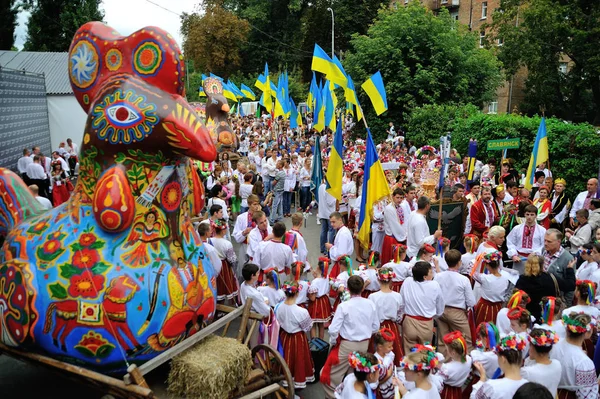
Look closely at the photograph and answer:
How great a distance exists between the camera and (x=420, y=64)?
2419 cm

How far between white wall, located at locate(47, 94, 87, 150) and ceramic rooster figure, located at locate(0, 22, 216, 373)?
18.8 meters

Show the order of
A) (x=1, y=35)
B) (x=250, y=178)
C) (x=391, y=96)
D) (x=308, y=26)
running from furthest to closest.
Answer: (x=308, y=26) → (x=391, y=96) → (x=1, y=35) → (x=250, y=178)

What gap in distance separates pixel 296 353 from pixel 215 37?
141 ft

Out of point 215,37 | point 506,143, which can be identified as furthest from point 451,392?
point 215,37

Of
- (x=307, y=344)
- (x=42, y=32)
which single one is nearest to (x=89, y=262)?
(x=307, y=344)

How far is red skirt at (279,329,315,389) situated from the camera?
6.35m

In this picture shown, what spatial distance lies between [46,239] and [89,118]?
135 centimetres

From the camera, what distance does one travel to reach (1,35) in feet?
72.1

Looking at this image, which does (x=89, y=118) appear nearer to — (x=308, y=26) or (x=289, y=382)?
(x=289, y=382)

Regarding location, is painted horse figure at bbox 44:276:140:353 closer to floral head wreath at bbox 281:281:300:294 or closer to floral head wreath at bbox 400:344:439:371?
floral head wreath at bbox 281:281:300:294

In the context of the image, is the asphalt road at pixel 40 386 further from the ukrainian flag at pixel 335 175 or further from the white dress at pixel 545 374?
the ukrainian flag at pixel 335 175

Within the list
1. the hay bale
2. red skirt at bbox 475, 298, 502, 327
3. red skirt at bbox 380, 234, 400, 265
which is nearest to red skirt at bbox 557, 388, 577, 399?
red skirt at bbox 475, 298, 502, 327

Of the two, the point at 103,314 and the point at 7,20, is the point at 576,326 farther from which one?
the point at 7,20

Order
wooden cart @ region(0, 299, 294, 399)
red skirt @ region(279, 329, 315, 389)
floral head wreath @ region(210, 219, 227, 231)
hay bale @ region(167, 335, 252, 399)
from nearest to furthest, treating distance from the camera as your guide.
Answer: wooden cart @ region(0, 299, 294, 399), hay bale @ region(167, 335, 252, 399), red skirt @ region(279, 329, 315, 389), floral head wreath @ region(210, 219, 227, 231)
